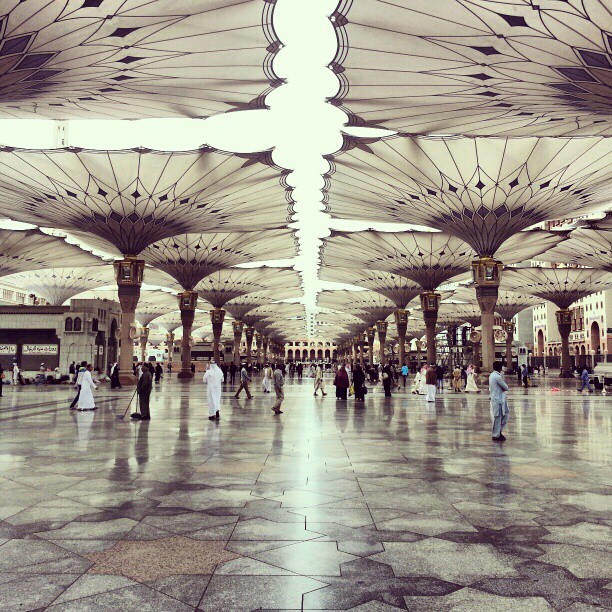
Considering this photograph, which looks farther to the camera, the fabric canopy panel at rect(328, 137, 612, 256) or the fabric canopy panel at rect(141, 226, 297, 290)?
the fabric canopy panel at rect(141, 226, 297, 290)

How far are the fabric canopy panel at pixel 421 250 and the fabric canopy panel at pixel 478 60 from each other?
1846 cm

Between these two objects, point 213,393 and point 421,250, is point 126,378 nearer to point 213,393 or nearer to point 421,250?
point 213,393

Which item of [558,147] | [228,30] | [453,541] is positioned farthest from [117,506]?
→ [558,147]

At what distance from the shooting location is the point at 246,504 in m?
5.60

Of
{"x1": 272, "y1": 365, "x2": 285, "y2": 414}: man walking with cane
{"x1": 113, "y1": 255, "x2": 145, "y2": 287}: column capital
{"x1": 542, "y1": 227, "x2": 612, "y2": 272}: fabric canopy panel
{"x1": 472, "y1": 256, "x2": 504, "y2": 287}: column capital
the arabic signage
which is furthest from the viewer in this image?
the arabic signage

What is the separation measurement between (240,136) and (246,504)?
1860 centimetres

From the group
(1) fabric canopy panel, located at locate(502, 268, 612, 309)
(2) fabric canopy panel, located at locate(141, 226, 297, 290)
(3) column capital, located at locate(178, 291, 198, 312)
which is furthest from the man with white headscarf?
(1) fabric canopy panel, located at locate(502, 268, 612, 309)

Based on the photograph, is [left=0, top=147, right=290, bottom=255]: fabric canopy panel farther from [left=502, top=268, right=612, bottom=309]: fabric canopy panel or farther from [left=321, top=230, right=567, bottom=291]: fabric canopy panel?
[left=502, top=268, right=612, bottom=309]: fabric canopy panel

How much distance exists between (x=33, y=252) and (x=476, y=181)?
91.3 feet

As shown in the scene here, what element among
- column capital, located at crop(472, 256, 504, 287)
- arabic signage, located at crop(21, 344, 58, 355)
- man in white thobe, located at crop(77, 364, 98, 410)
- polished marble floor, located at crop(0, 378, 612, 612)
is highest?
column capital, located at crop(472, 256, 504, 287)

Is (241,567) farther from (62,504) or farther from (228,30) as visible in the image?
(228,30)

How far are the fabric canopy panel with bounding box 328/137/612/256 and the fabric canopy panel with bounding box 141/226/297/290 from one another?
1049cm

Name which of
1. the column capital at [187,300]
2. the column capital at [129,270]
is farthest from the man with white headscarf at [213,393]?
the column capital at [187,300]

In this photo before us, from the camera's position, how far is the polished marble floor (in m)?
3.46
